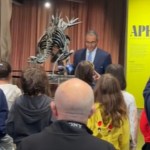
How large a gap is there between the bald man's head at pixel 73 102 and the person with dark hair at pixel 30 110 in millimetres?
1379

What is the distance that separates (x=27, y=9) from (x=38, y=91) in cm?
569

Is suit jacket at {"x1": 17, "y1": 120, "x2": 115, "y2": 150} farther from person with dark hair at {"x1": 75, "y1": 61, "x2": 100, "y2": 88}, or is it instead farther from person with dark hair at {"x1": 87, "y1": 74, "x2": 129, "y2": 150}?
person with dark hair at {"x1": 75, "y1": 61, "x2": 100, "y2": 88}

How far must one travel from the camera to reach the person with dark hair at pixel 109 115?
3.05 meters

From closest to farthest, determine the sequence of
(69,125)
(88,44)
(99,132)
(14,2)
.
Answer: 1. (69,125)
2. (99,132)
3. (88,44)
4. (14,2)

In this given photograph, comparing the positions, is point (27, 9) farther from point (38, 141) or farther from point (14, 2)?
point (38, 141)

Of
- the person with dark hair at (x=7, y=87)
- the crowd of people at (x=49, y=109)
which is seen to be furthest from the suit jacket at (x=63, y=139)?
the person with dark hair at (x=7, y=87)

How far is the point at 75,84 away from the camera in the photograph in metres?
1.71

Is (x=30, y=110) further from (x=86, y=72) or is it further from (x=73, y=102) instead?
(x=73, y=102)

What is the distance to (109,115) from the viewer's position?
3043 millimetres

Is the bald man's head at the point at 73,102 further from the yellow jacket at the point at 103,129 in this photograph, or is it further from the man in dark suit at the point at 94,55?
the man in dark suit at the point at 94,55

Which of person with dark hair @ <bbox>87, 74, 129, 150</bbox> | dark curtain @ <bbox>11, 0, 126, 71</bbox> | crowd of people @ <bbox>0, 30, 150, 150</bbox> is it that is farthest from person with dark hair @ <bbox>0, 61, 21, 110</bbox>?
dark curtain @ <bbox>11, 0, 126, 71</bbox>

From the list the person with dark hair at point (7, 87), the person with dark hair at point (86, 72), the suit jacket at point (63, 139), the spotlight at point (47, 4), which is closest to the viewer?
the suit jacket at point (63, 139)

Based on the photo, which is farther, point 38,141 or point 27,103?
point 27,103

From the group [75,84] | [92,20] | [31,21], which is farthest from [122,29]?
[75,84]
